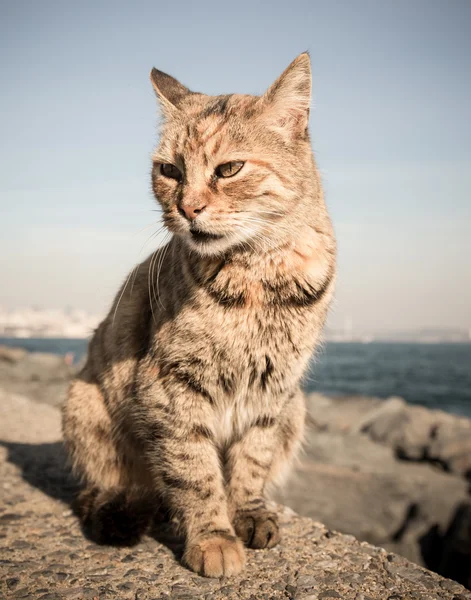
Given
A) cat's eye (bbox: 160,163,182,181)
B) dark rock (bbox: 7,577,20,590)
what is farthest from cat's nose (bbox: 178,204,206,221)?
dark rock (bbox: 7,577,20,590)

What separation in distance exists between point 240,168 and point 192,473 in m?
1.47

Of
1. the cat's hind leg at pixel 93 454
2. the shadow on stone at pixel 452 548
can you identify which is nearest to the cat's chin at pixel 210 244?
the cat's hind leg at pixel 93 454

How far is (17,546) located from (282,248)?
200cm

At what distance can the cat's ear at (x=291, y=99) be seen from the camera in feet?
8.27

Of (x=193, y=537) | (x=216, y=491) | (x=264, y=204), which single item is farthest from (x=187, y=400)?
(x=264, y=204)

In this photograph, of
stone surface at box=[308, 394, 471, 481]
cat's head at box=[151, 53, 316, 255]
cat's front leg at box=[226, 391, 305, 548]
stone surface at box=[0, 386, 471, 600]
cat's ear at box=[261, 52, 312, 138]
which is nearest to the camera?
stone surface at box=[0, 386, 471, 600]

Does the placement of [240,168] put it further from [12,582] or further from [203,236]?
[12,582]

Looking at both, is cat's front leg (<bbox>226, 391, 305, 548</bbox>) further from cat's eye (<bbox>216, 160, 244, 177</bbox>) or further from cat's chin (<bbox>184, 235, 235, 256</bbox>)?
cat's eye (<bbox>216, 160, 244, 177</bbox>)

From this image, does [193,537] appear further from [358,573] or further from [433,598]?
[433,598]

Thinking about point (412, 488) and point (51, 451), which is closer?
point (51, 451)

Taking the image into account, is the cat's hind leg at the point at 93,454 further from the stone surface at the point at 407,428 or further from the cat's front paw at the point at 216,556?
the stone surface at the point at 407,428

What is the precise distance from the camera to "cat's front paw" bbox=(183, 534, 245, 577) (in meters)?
2.28

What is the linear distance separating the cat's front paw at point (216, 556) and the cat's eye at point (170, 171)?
1.76 m

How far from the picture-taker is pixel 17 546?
8.45 feet
